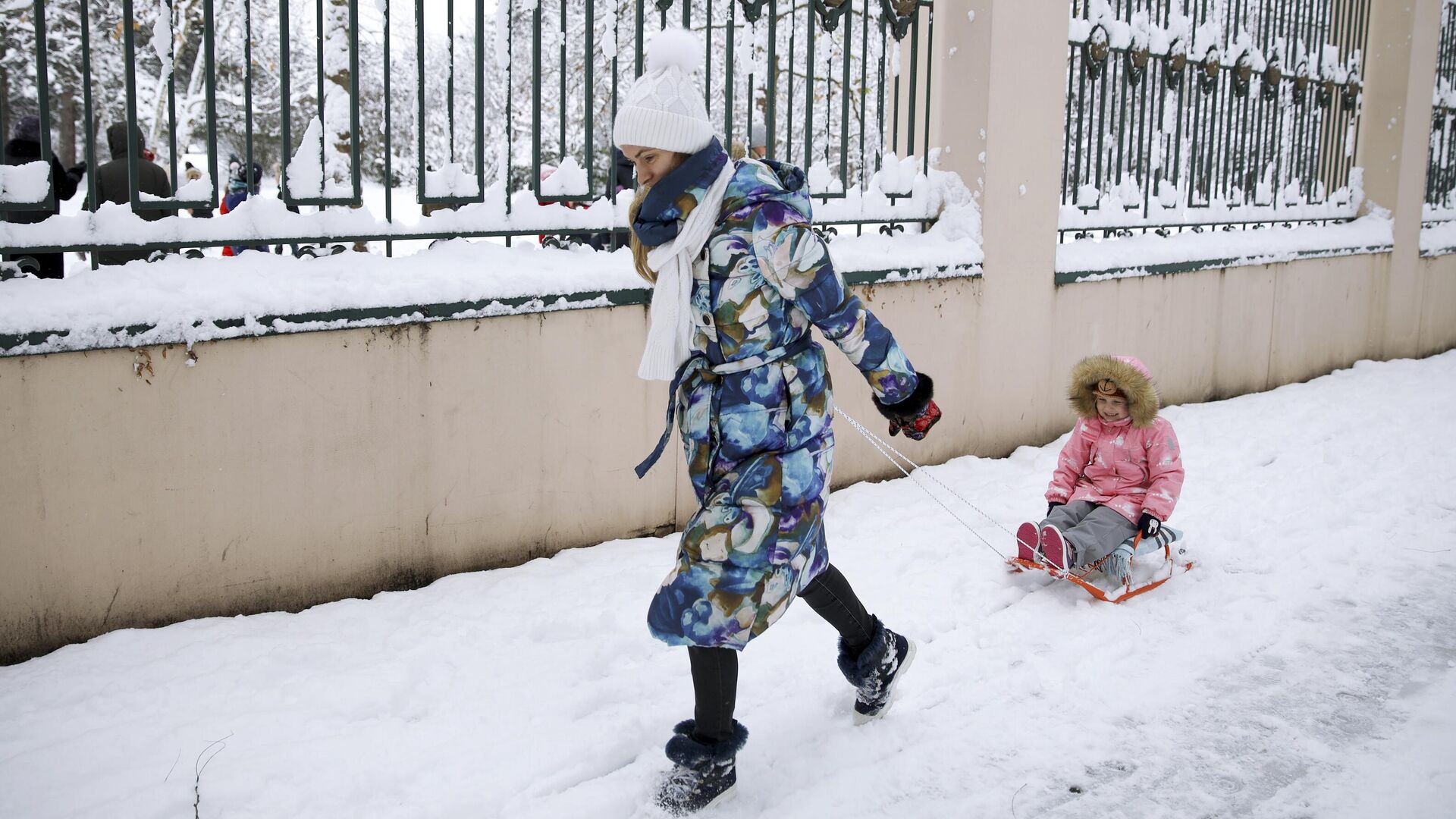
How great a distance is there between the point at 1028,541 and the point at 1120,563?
13.4 inches

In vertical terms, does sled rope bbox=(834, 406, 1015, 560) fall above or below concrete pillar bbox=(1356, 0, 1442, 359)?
below

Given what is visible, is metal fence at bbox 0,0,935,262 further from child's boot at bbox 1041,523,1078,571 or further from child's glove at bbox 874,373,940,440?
child's glove at bbox 874,373,940,440

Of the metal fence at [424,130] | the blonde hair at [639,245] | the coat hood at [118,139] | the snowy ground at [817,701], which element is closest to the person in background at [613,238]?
the metal fence at [424,130]

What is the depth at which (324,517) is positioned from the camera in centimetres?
381

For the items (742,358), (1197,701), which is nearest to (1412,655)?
(1197,701)

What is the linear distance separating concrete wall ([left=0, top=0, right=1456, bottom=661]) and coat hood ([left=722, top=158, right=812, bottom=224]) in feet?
5.67

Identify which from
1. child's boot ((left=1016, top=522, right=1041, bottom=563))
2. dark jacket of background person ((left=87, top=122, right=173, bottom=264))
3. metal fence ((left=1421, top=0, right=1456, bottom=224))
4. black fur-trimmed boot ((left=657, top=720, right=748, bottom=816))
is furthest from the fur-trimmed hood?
metal fence ((left=1421, top=0, right=1456, bottom=224))

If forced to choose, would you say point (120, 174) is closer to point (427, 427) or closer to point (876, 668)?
point (427, 427)

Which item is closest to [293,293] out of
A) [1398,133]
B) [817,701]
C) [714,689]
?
[714,689]

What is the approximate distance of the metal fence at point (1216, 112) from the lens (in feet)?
22.1

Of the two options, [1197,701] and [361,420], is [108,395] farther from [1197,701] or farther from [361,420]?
[1197,701]

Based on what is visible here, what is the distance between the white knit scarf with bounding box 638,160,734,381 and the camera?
2602 mm

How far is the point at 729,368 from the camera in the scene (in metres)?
2.65

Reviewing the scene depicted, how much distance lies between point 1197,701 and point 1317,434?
4046mm
